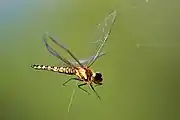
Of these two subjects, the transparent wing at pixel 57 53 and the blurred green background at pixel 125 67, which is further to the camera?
the blurred green background at pixel 125 67

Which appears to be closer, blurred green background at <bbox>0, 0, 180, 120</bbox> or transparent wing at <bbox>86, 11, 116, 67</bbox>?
transparent wing at <bbox>86, 11, 116, 67</bbox>

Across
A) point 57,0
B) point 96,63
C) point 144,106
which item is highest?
point 57,0

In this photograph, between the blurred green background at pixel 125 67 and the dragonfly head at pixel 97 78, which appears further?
the blurred green background at pixel 125 67

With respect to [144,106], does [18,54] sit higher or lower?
higher

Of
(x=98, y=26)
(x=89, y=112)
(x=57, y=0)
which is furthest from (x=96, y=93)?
(x=57, y=0)

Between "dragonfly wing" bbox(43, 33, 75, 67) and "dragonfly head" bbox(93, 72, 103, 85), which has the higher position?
"dragonfly wing" bbox(43, 33, 75, 67)

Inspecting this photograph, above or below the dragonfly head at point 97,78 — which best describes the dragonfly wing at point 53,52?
above

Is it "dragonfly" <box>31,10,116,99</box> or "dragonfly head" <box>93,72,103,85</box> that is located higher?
"dragonfly" <box>31,10,116,99</box>

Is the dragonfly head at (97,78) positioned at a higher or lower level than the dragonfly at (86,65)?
lower

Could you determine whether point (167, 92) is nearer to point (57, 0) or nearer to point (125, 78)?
point (125, 78)

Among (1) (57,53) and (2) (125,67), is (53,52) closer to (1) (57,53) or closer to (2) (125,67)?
(1) (57,53)

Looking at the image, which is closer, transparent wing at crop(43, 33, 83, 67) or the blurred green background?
transparent wing at crop(43, 33, 83, 67)
